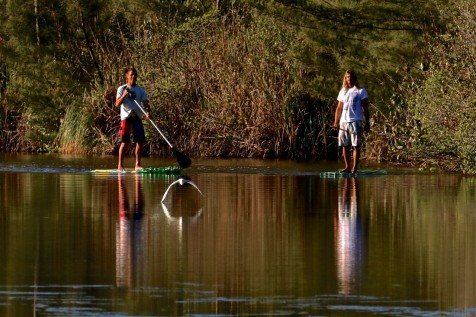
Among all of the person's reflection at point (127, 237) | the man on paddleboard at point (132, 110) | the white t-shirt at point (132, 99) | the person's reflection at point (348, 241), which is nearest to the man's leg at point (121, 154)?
the man on paddleboard at point (132, 110)

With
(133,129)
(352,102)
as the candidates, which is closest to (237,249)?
(352,102)

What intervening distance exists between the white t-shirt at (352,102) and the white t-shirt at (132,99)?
3801mm

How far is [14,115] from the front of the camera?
38.9 meters

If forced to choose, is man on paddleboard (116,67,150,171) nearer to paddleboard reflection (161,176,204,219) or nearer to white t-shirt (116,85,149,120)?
white t-shirt (116,85,149,120)

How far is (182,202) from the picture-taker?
20047 mm

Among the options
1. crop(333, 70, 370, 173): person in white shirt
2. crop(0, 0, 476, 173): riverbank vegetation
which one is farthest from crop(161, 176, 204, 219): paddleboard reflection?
crop(0, 0, 476, 173): riverbank vegetation

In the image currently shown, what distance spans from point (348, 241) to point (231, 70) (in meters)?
20.6

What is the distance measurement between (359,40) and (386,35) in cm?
75

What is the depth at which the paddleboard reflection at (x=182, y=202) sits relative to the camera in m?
18.2

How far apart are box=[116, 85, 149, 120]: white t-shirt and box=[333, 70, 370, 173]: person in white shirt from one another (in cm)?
377

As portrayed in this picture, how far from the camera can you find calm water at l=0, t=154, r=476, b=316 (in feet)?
35.6

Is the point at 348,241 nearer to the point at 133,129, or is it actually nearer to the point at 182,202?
the point at 182,202

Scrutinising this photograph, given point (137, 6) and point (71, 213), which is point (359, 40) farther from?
point (71, 213)

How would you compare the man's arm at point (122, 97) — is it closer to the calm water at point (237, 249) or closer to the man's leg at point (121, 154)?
the man's leg at point (121, 154)
